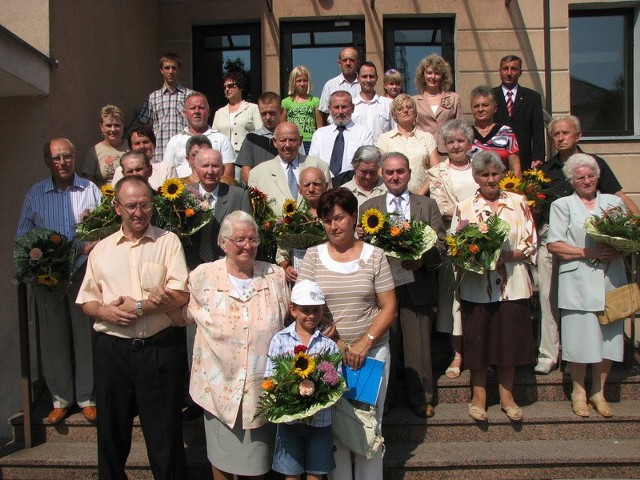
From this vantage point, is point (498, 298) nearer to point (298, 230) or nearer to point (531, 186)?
point (531, 186)

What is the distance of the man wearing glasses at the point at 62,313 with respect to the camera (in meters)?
A: 5.54

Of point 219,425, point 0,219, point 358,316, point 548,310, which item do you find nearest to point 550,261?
point 548,310

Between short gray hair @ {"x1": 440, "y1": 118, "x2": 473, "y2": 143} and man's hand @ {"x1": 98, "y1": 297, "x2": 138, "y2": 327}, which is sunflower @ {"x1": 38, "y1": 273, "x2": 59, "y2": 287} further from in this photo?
short gray hair @ {"x1": 440, "y1": 118, "x2": 473, "y2": 143}

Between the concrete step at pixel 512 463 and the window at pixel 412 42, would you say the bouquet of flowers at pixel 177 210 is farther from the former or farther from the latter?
the window at pixel 412 42

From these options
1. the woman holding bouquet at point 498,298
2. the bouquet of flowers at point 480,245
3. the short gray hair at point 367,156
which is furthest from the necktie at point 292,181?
the bouquet of flowers at point 480,245

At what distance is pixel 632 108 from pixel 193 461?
862 cm

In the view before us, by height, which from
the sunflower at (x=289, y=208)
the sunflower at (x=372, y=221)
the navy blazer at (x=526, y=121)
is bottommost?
the sunflower at (x=372, y=221)

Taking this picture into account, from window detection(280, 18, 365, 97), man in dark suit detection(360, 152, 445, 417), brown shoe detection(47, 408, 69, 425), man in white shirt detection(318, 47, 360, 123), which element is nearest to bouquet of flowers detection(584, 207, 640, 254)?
man in dark suit detection(360, 152, 445, 417)

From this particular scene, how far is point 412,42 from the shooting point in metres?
10.5

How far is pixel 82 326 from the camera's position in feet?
18.4

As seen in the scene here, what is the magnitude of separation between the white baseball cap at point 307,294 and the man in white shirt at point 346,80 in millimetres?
4206

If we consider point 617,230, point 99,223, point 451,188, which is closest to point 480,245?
point 451,188

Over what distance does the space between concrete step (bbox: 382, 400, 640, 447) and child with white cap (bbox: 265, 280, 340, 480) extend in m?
1.27

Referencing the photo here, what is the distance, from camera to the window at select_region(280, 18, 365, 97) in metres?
10.5
